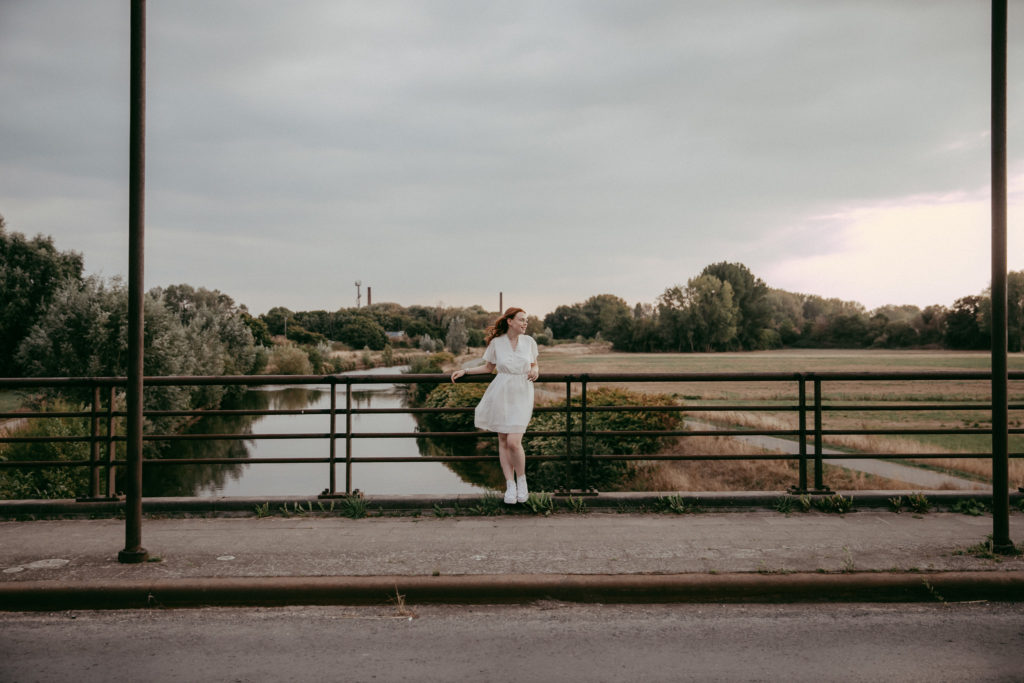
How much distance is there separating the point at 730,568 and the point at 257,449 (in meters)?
25.3

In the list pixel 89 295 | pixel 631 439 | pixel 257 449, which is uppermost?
pixel 89 295

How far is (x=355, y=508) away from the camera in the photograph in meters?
6.58

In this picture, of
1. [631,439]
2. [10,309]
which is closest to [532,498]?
[631,439]

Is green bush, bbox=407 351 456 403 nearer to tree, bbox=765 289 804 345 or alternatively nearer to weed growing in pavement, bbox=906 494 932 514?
weed growing in pavement, bbox=906 494 932 514

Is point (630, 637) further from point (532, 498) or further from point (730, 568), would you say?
point (532, 498)

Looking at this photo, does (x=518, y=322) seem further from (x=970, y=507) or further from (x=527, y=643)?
(x=970, y=507)

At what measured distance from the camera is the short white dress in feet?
21.3

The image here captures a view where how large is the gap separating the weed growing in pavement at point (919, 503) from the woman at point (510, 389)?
363cm

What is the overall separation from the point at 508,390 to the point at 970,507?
175 inches

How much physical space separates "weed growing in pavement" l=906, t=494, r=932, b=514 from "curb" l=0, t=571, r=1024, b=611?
187 cm

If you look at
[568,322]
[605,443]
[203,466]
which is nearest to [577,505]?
[605,443]

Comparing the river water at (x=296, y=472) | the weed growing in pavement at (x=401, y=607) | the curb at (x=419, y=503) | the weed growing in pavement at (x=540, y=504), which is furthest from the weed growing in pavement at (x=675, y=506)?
the river water at (x=296, y=472)

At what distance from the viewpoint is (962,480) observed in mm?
12594

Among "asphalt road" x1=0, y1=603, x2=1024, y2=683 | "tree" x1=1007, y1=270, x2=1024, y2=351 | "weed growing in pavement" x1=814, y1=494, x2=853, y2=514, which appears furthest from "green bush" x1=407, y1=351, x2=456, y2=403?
"tree" x1=1007, y1=270, x2=1024, y2=351
